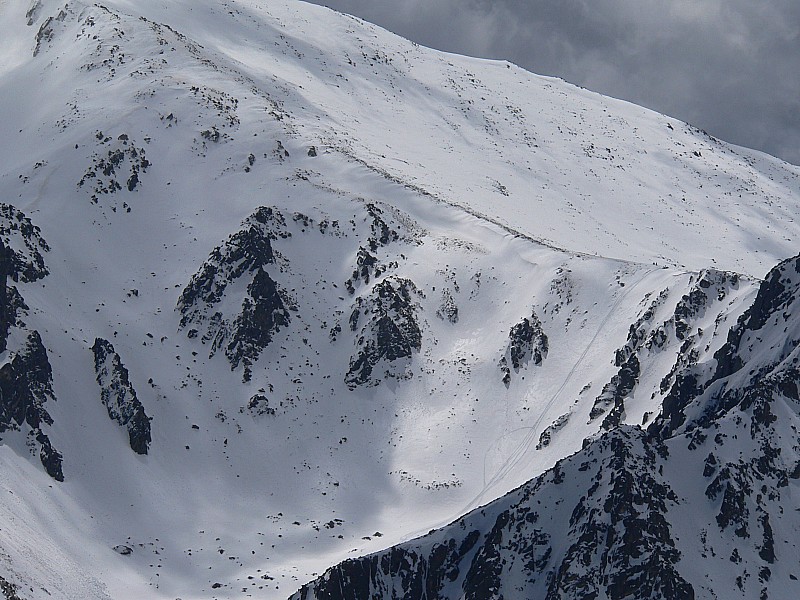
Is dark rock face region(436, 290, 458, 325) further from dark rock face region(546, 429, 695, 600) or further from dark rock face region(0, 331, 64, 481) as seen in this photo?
dark rock face region(546, 429, 695, 600)

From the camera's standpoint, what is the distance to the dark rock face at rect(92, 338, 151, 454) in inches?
5295

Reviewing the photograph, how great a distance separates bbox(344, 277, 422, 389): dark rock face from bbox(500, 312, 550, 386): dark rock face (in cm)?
1255

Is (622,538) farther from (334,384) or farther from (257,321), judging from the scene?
(257,321)

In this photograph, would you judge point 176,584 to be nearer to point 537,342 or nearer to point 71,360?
point 71,360

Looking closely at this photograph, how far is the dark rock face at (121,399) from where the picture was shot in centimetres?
13450

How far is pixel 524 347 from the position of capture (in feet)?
493

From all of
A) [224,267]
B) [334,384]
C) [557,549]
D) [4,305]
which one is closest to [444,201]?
[224,267]

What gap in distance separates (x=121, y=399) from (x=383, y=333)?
3563 cm

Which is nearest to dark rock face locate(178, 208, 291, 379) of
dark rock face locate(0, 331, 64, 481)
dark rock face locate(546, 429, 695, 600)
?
dark rock face locate(0, 331, 64, 481)

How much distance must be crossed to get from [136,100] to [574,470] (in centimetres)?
11840

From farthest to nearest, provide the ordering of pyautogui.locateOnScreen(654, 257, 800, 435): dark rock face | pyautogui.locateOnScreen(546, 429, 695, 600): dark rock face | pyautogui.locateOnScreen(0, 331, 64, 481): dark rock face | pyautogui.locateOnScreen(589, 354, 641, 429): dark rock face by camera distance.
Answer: pyautogui.locateOnScreen(589, 354, 641, 429): dark rock face < pyautogui.locateOnScreen(0, 331, 64, 481): dark rock face < pyautogui.locateOnScreen(654, 257, 800, 435): dark rock face < pyautogui.locateOnScreen(546, 429, 695, 600): dark rock face

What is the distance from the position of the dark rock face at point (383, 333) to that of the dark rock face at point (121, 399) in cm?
2808

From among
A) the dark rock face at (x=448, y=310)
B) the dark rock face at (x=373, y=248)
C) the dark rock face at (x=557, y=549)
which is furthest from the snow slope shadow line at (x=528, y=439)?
the dark rock face at (x=373, y=248)

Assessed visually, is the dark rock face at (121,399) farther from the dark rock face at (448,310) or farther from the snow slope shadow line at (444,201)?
the snow slope shadow line at (444,201)
